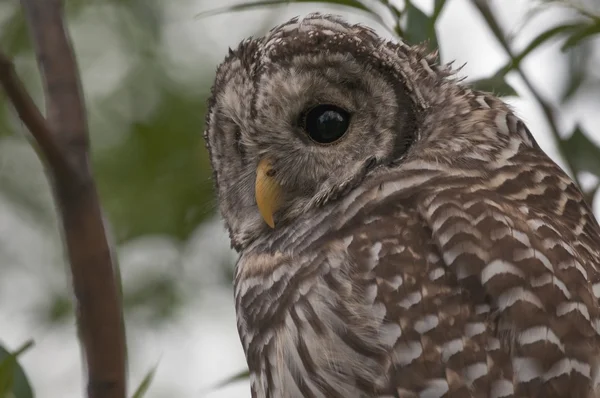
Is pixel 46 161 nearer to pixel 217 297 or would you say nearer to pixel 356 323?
pixel 356 323

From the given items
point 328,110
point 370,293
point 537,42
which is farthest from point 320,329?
point 537,42

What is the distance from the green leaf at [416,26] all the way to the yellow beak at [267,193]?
0.58 meters

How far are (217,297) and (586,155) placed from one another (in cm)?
316

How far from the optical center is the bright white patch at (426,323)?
8.44 ft

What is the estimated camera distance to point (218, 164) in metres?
3.56

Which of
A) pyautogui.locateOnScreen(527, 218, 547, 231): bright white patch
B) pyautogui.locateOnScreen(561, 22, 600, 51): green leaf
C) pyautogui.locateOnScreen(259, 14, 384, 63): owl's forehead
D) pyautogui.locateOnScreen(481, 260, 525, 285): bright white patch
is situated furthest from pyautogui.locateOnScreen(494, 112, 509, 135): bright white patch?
pyautogui.locateOnScreen(481, 260, 525, 285): bright white patch

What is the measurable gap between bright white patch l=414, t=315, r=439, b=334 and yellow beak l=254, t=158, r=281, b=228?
754 millimetres

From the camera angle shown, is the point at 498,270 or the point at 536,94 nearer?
the point at 498,270

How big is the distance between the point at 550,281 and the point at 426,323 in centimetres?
31

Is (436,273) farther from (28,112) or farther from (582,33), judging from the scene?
(28,112)

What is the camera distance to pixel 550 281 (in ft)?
8.33

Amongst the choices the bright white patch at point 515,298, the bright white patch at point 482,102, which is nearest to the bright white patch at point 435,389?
the bright white patch at point 515,298

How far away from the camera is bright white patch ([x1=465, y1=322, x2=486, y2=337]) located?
99.3 inches

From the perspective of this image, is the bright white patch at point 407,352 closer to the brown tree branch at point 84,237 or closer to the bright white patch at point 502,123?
the bright white patch at point 502,123
